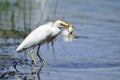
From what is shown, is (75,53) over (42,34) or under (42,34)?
under

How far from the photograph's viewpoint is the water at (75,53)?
10.2 meters

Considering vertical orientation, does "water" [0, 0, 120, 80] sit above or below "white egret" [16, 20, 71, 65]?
below

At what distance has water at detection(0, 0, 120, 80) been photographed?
403 inches

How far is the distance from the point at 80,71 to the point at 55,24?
1.15 meters

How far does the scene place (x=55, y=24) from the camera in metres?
11.1

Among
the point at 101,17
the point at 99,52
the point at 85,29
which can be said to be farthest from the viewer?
the point at 101,17

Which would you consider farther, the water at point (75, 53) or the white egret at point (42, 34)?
the white egret at point (42, 34)

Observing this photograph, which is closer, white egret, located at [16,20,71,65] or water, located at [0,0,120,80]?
water, located at [0,0,120,80]

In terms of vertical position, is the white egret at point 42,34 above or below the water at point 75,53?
Result: above

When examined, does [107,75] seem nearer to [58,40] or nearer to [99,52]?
[99,52]

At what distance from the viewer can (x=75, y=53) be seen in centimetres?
1276

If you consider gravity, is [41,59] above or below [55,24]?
below

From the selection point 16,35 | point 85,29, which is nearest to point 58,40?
point 16,35

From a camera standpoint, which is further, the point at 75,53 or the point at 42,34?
the point at 75,53
